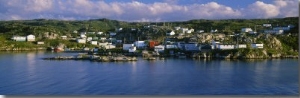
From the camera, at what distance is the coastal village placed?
1410 centimetres

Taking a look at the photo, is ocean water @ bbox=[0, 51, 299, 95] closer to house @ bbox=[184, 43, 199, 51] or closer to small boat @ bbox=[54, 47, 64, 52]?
house @ bbox=[184, 43, 199, 51]

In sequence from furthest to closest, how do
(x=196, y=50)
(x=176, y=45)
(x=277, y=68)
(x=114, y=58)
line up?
(x=176, y=45), (x=196, y=50), (x=114, y=58), (x=277, y=68)

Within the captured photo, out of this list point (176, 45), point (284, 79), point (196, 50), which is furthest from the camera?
point (176, 45)

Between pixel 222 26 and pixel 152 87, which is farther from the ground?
pixel 222 26

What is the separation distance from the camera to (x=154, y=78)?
30.7ft

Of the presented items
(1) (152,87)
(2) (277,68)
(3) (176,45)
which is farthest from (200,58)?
(1) (152,87)

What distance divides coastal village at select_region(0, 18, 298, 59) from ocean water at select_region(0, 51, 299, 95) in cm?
115

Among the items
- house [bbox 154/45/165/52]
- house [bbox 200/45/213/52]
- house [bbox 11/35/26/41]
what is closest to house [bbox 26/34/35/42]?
house [bbox 11/35/26/41]

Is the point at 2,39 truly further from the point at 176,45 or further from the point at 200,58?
the point at 200,58

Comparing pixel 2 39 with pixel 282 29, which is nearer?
pixel 282 29

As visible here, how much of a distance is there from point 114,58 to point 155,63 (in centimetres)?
142

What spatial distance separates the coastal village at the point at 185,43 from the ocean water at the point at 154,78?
1.15m

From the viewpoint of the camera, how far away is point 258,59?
1339cm

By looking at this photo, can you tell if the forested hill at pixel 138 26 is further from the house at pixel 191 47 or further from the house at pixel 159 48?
the house at pixel 159 48
